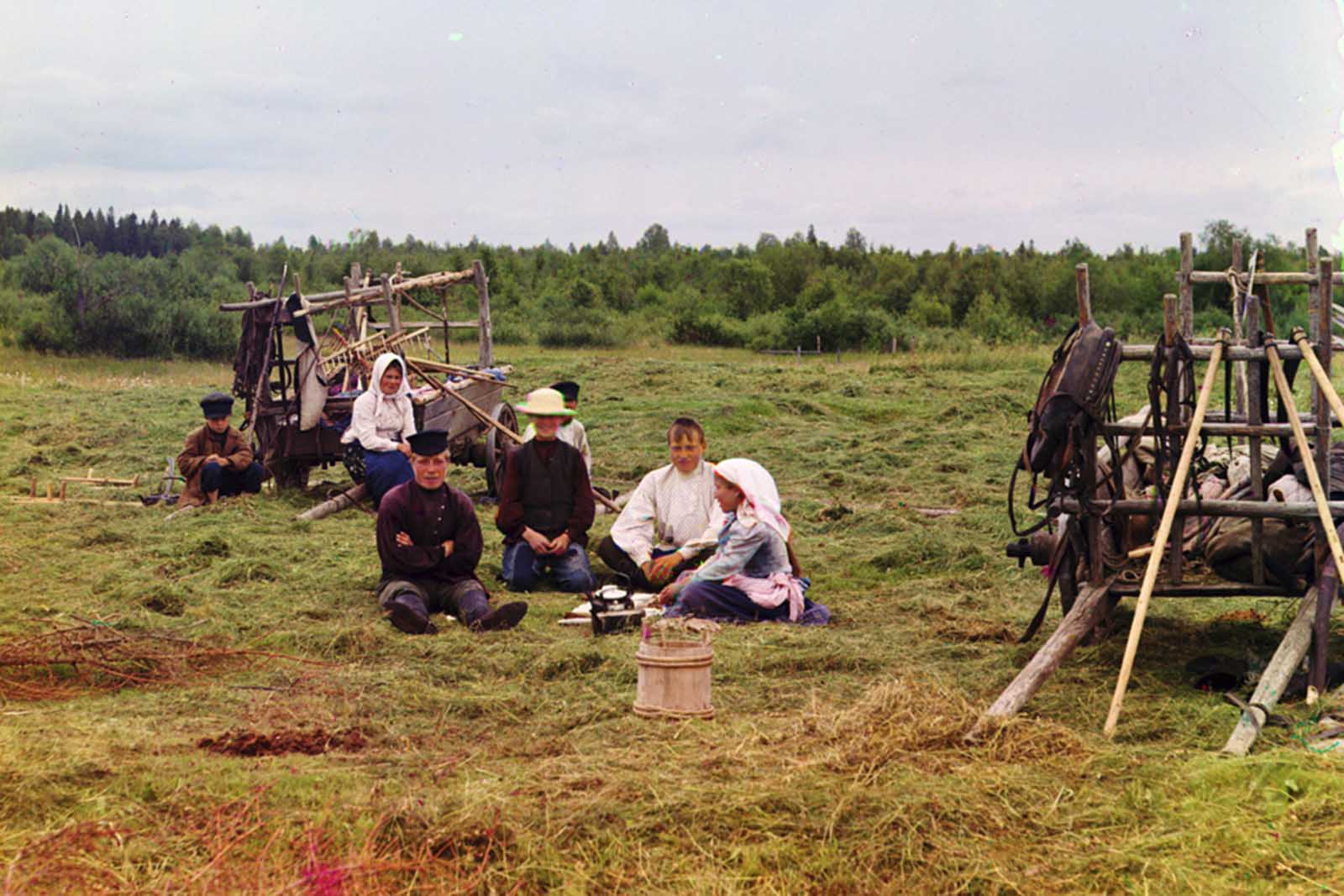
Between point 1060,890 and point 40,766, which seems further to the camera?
point 40,766

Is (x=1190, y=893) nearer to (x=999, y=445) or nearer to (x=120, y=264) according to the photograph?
(x=999, y=445)

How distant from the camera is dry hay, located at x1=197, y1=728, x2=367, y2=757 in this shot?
5.29m

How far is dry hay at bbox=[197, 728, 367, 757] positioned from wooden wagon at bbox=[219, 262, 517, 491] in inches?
278

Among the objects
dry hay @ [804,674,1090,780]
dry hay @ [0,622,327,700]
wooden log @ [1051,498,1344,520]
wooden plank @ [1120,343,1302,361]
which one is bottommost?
dry hay @ [0,622,327,700]

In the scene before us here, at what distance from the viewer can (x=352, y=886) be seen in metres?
3.99

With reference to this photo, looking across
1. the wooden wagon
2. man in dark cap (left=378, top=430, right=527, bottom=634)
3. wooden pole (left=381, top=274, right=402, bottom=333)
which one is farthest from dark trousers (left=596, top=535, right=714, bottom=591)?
wooden pole (left=381, top=274, right=402, bottom=333)

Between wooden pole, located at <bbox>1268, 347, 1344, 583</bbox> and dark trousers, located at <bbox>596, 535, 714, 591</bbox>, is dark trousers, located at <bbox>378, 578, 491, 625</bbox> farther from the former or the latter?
wooden pole, located at <bbox>1268, 347, 1344, 583</bbox>

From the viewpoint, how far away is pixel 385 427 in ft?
38.1

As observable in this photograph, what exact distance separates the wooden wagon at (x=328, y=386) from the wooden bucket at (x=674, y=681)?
7.06 meters

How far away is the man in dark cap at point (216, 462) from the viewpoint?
11.9m

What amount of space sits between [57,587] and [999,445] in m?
10.7

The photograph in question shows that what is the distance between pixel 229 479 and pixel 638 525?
16.1 ft

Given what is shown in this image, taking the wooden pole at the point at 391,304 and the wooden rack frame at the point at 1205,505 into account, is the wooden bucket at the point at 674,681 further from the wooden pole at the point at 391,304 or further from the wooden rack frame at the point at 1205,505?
the wooden pole at the point at 391,304

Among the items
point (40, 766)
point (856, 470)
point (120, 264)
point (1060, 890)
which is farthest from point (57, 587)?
point (120, 264)
